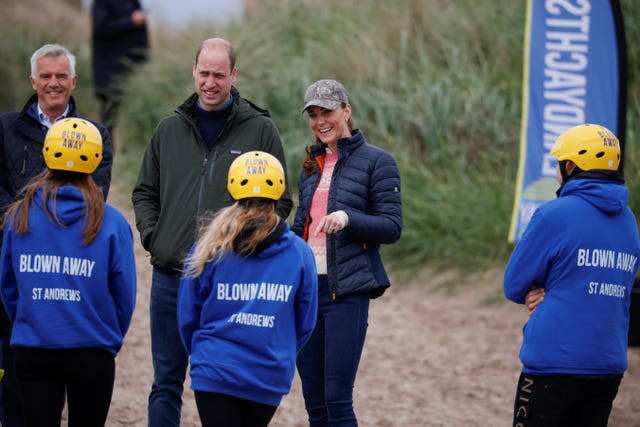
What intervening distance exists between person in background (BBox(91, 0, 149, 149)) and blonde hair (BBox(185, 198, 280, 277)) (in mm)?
8382

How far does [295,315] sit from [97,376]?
0.83m

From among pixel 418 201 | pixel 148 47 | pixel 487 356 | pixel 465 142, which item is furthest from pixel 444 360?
pixel 148 47

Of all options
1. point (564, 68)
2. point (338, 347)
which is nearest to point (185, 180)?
point (338, 347)

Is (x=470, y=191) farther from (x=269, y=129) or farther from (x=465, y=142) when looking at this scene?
(x=269, y=129)

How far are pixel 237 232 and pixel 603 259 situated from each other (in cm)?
145

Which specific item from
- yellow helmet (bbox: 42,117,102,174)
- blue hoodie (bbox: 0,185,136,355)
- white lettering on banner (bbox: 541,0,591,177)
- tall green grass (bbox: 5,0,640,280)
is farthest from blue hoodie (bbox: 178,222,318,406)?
tall green grass (bbox: 5,0,640,280)

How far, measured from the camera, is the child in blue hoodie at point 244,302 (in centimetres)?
414

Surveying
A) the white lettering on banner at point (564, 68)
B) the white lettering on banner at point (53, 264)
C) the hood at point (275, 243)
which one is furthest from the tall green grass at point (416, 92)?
the white lettering on banner at point (53, 264)

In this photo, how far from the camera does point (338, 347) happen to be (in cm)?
494

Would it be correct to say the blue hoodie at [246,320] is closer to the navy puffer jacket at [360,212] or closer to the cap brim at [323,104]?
the navy puffer jacket at [360,212]

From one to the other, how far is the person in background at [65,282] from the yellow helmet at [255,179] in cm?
59

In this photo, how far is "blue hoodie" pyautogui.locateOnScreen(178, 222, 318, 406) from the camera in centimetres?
414

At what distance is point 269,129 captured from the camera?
521 cm

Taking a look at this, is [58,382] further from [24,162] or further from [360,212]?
[360,212]
